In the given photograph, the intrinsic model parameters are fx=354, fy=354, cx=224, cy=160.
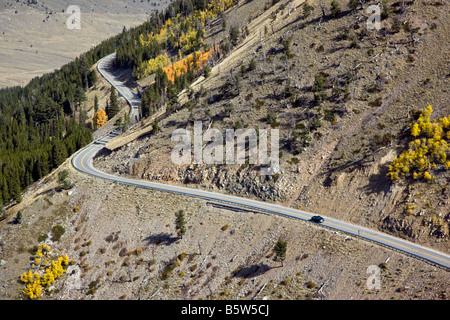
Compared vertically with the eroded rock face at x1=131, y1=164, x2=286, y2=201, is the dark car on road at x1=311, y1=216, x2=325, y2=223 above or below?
below

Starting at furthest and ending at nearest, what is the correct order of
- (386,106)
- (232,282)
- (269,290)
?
(386,106) < (232,282) < (269,290)

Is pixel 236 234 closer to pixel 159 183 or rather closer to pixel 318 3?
pixel 159 183

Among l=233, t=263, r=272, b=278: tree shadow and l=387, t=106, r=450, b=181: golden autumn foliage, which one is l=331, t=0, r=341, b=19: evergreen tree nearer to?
l=387, t=106, r=450, b=181: golden autumn foliage

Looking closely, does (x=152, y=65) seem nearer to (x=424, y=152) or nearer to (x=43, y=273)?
(x=43, y=273)

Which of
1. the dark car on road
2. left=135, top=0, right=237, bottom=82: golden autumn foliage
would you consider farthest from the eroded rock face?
left=135, top=0, right=237, bottom=82: golden autumn foliage

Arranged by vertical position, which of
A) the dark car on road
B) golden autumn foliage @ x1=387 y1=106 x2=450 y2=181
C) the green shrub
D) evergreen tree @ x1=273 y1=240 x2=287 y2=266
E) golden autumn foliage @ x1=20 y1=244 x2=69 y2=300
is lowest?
golden autumn foliage @ x1=20 y1=244 x2=69 y2=300

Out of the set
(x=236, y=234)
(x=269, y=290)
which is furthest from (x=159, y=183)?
(x=269, y=290)
